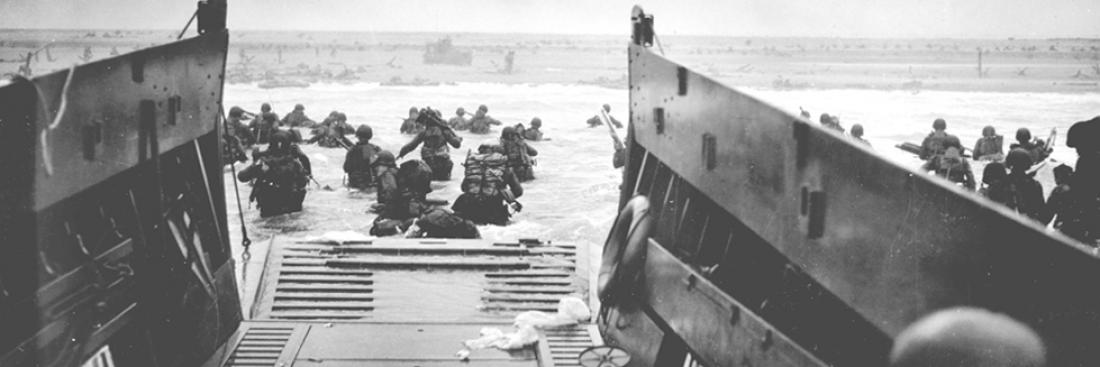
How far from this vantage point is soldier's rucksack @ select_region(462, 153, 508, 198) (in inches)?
440

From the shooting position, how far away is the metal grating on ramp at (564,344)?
17.0ft

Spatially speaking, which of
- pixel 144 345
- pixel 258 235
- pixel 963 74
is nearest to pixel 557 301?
pixel 144 345

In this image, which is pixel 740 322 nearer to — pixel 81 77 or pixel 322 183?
pixel 81 77

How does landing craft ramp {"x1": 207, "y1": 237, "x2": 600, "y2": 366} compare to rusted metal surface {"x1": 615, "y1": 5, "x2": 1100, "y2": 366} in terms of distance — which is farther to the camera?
landing craft ramp {"x1": 207, "y1": 237, "x2": 600, "y2": 366}

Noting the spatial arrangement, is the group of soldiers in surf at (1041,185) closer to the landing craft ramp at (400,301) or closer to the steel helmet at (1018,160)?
the steel helmet at (1018,160)

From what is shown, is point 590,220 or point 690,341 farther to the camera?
point 590,220

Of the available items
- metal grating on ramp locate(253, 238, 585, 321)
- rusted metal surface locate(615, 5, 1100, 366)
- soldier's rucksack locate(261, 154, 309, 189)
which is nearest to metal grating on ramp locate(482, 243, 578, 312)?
metal grating on ramp locate(253, 238, 585, 321)

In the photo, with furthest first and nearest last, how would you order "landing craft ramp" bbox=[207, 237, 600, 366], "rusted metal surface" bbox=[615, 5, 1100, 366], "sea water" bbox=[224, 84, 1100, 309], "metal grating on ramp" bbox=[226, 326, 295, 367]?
"sea water" bbox=[224, 84, 1100, 309], "landing craft ramp" bbox=[207, 237, 600, 366], "metal grating on ramp" bbox=[226, 326, 295, 367], "rusted metal surface" bbox=[615, 5, 1100, 366]

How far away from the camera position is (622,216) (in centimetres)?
491

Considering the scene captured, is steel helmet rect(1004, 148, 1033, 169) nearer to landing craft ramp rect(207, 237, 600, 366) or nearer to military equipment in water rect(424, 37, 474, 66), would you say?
landing craft ramp rect(207, 237, 600, 366)

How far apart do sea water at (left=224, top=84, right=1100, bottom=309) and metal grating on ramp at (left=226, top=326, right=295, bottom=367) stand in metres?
1.08

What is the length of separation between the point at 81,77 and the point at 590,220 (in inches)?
386

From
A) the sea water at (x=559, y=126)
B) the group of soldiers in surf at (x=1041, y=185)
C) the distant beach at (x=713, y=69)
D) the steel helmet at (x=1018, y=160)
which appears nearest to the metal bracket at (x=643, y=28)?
the group of soldiers in surf at (x=1041, y=185)

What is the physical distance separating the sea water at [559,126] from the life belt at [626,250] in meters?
1.26
